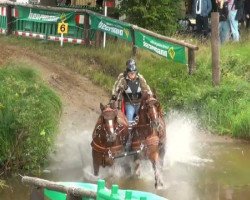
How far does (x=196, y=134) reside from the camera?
1708 cm

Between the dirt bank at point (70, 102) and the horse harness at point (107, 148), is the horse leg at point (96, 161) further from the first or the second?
the dirt bank at point (70, 102)

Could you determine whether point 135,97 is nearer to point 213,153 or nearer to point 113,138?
point 113,138

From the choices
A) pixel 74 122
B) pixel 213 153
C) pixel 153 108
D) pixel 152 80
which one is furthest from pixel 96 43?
pixel 153 108

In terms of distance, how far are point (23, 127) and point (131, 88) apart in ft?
7.49

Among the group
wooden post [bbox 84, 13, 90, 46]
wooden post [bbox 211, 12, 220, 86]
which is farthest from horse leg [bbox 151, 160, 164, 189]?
wooden post [bbox 84, 13, 90, 46]

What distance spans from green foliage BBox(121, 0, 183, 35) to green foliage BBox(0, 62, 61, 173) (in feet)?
28.4

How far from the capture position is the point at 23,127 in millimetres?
13023

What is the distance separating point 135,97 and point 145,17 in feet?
27.1

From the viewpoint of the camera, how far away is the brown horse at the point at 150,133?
12875mm

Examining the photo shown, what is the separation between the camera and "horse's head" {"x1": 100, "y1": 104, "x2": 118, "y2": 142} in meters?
12.6

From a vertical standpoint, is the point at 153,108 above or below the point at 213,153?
above

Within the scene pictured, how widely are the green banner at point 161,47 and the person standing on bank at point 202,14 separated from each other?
3.11 meters

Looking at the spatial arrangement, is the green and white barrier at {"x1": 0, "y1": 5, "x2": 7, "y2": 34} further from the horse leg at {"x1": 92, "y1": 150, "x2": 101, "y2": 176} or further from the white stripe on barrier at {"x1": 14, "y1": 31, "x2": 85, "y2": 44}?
the horse leg at {"x1": 92, "y1": 150, "x2": 101, "y2": 176}

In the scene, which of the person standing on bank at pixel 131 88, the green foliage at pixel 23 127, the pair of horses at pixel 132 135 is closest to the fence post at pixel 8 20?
the green foliage at pixel 23 127
